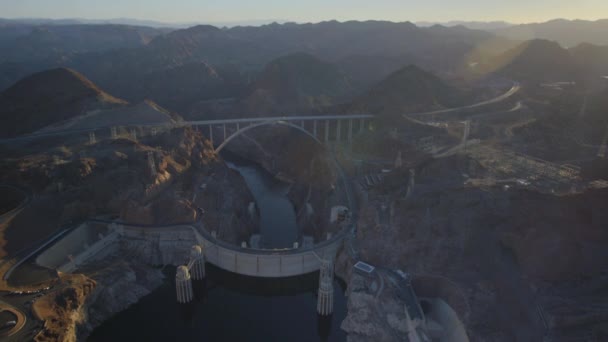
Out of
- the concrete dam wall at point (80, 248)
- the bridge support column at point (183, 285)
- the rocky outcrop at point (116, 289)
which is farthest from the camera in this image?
the concrete dam wall at point (80, 248)

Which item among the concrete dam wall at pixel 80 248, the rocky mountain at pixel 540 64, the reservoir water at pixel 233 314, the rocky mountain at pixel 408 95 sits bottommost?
the reservoir water at pixel 233 314

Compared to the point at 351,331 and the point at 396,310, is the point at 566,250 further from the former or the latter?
the point at 351,331

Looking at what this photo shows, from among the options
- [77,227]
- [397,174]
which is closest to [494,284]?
[397,174]

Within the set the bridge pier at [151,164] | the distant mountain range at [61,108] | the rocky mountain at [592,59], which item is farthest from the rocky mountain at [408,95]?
the bridge pier at [151,164]

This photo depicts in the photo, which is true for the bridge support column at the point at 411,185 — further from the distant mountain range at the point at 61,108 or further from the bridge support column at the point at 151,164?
the distant mountain range at the point at 61,108

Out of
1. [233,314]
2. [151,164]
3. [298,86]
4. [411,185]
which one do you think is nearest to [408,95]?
[298,86]

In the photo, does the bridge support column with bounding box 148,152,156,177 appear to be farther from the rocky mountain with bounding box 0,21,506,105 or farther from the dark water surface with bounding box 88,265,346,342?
the rocky mountain with bounding box 0,21,506,105
